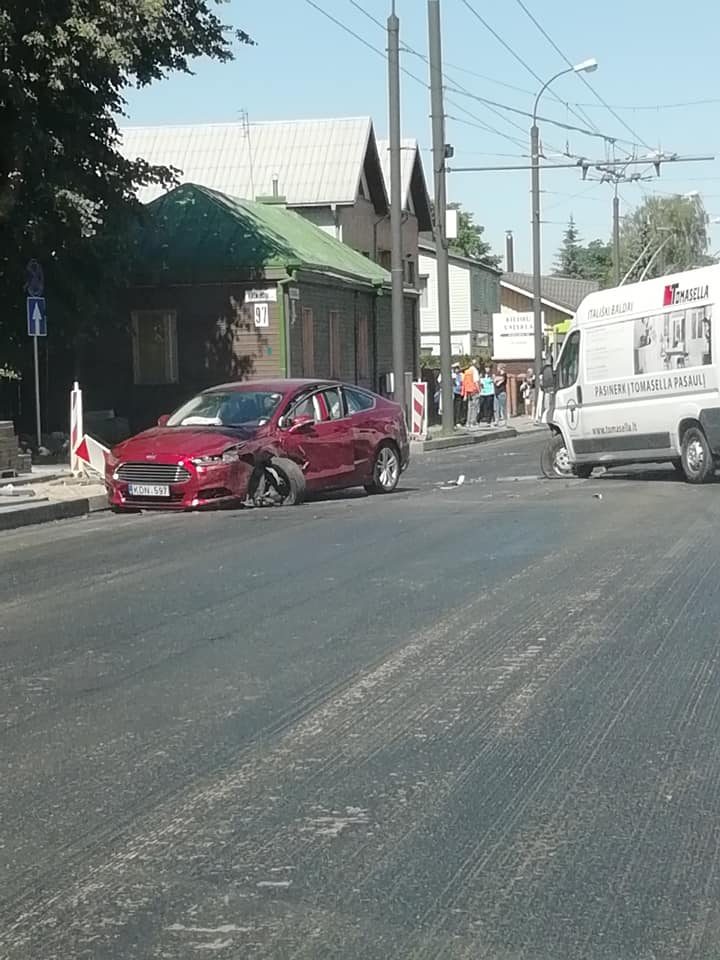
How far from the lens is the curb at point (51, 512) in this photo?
16578 millimetres

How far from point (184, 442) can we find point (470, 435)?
21.4m

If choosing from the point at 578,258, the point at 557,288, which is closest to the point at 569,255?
the point at 578,258

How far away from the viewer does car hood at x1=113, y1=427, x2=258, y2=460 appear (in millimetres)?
17398

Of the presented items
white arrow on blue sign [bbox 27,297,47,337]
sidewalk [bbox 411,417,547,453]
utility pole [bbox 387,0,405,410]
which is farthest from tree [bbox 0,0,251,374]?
sidewalk [bbox 411,417,547,453]

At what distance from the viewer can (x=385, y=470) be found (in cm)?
2009

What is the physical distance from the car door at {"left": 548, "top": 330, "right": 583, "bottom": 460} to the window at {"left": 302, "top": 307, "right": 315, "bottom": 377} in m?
14.9

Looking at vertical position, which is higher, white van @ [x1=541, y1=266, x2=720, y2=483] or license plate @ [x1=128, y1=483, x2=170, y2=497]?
white van @ [x1=541, y1=266, x2=720, y2=483]

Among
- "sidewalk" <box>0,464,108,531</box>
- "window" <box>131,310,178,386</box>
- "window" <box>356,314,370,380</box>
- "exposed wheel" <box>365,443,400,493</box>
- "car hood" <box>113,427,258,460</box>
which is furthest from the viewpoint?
"window" <box>356,314,370,380</box>

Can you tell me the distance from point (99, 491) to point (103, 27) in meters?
7.91

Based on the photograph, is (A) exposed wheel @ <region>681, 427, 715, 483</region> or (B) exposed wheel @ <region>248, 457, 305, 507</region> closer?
(B) exposed wheel @ <region>248, 457, 305, 507</region>

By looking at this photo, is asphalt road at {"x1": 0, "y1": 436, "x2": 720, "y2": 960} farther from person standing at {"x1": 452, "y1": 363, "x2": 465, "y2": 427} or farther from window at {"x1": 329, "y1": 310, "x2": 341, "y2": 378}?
person standing at {"x1": 452, "y1": 363, "x2": 465, "y2": 427}

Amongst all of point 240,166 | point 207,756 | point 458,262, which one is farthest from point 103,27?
point 458,262

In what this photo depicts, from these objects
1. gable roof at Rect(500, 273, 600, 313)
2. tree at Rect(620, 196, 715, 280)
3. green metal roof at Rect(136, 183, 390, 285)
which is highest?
tree at Rect(620, 196, 715, 280)

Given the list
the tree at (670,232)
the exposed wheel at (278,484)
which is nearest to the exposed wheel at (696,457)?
the exposed wheel at (278,484)
